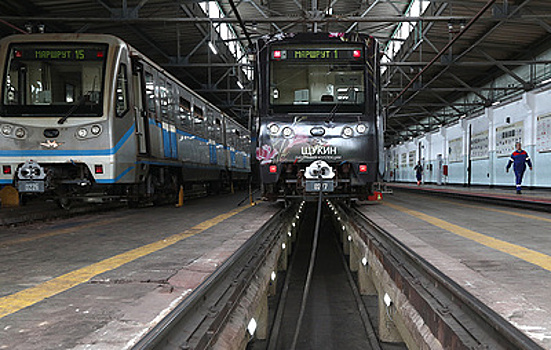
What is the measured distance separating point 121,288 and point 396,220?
542 centimetres

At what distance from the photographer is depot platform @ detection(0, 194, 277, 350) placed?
2.26 meters

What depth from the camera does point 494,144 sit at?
2197 cm

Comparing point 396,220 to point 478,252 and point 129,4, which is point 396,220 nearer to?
point 478,252

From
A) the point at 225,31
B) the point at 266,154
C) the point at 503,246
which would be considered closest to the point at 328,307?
the point at 266,154

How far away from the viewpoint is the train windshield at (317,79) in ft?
25.1

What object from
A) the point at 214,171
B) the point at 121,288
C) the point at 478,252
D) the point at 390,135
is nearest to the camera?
the point at 121,288

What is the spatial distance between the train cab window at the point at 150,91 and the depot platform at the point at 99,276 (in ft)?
10.2

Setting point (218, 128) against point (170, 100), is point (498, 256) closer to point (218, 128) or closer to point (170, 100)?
point (170, 100)

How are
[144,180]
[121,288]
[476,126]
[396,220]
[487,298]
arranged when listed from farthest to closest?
[476,126] → [144,180] → [396,220] → [121,288] → [487,298]

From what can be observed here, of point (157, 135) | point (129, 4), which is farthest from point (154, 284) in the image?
point (129, 4)

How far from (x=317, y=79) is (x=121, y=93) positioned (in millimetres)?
3638

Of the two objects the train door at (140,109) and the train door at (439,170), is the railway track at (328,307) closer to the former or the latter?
the train door at (140,109)

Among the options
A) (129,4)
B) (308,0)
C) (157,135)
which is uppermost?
(308,0)

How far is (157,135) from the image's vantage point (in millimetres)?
9195
